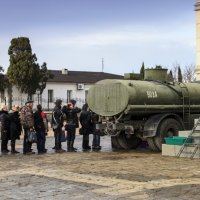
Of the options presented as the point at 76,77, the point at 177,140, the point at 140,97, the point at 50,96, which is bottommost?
the point at 177,140

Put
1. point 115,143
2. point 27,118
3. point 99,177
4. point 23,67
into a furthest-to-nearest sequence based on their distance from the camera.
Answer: point 23,67 → point 115,143 → point 27,118 → point 99,177

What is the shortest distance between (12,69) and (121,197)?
45.0 metres

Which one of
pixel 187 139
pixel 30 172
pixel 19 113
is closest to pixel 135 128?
pixel 187 139

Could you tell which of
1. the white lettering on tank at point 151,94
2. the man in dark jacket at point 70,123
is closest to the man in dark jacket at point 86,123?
the man in dark jacket at point 70,123

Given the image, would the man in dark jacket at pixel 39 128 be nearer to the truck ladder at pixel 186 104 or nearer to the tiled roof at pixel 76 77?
the truck ladder at pixel 186 104

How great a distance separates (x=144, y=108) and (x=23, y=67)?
120ft

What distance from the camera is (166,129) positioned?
17203 millimetres

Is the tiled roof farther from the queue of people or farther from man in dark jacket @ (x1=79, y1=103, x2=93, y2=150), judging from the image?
the queue of people

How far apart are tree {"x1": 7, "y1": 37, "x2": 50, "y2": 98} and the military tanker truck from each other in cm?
3508

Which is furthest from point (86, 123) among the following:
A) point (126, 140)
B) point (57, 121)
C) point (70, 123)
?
point (126, 140)

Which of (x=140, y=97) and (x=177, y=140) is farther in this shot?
(x=140, y=97)

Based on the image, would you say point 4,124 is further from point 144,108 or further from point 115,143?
point 144,108

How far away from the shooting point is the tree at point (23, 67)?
2069 inches

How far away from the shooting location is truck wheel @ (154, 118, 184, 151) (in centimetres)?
1695
